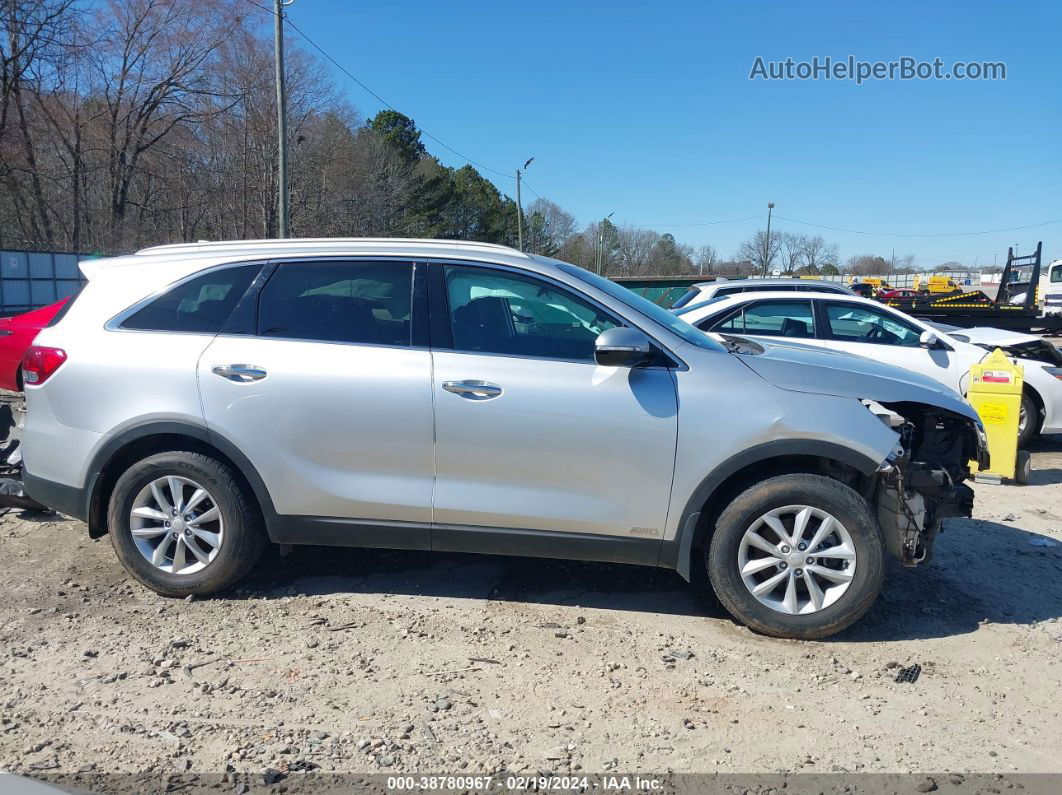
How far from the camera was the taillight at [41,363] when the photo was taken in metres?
4.34

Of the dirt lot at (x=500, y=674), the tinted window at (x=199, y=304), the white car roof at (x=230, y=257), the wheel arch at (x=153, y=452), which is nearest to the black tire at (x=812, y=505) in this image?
the dirt lot at (x=500, y=674)

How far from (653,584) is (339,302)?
2.37 meters

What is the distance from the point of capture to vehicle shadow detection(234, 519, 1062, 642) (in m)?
4.30

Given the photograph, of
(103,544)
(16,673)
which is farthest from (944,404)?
(103,544)

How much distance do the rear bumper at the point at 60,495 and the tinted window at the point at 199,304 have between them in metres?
0.94

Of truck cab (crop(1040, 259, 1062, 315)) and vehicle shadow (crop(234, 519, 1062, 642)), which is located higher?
truck cab (crop(1040, 259, 1062, 315))

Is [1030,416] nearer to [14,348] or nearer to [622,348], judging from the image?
[622,348]

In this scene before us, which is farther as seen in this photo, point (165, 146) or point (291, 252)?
point (165, 146)

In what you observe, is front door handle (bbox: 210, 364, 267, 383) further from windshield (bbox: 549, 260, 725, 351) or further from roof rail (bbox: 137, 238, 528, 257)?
windshield (bbox: 549, 260, 725, 351)

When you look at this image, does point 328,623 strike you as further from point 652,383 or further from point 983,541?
point 983,541

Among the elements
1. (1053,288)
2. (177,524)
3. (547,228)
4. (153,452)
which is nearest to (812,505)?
(177,524)

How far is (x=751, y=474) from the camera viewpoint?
4.03 m

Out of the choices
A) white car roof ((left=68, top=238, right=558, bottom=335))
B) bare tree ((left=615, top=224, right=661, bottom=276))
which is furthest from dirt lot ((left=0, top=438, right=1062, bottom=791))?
bare tree ((left=615, top=224, right=661, bottom=276))

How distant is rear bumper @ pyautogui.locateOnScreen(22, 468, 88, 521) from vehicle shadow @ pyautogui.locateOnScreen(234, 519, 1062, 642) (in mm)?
929
